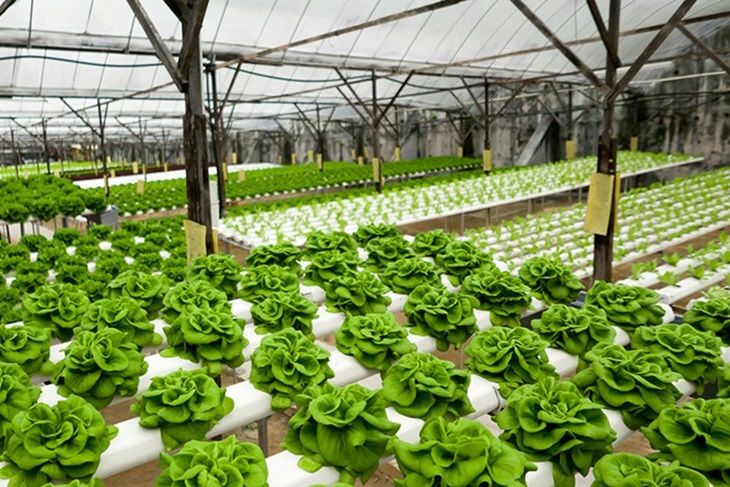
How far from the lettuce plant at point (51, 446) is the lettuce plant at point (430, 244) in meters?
3.36

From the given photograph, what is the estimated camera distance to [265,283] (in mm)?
4156

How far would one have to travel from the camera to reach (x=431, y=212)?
10.1m

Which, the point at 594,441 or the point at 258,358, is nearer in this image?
the point at 594,441

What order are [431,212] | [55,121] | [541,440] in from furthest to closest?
1. [55,121]
2. [431,212]
3. [541,440]

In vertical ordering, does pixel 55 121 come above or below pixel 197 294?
above

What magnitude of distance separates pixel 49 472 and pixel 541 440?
1954 mm

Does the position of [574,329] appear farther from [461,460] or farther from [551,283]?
[461,460]

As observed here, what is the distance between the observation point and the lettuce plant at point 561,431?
2.33 meters

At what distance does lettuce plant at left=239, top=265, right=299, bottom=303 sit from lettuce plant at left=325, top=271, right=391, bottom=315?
28 cm

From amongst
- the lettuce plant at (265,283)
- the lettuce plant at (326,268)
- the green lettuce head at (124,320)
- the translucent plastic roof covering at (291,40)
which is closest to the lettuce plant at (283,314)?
the lettuce plant at (265,283)

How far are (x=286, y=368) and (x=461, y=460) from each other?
43.5 inches

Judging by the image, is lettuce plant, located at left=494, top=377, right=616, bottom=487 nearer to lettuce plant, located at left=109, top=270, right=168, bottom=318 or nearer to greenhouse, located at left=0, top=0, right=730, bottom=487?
greenhouse, located at left=0, top=0, right=730, bottom=487

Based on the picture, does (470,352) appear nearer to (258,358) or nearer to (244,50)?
(258,358)

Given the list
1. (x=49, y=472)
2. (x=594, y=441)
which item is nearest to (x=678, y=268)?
(x=594, y=441)
